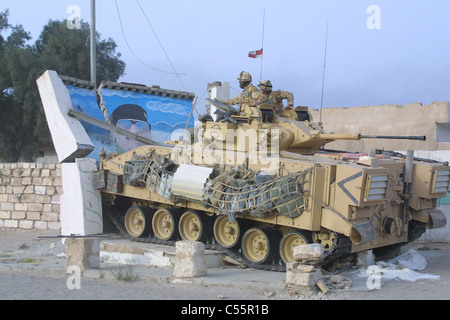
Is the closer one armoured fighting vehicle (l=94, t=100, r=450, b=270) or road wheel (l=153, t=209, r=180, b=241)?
armoured fighting vehicle (l=94, t=100, r=450, b=270)

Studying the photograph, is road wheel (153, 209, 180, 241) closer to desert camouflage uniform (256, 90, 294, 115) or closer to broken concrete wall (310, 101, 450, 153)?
desert camouflage uniform (256, 90, 294, 115)

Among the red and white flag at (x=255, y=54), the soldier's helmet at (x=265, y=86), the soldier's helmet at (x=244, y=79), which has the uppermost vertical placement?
the red and white flag at (x=255, y=54)

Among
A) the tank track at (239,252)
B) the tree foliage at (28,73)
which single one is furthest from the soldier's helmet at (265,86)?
the tree foliage at (28,73)

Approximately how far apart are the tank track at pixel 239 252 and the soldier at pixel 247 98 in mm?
2660

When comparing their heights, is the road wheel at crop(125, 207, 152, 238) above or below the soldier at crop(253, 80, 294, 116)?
below

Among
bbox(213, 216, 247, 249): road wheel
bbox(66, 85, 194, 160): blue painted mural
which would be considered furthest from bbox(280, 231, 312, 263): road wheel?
bbox(66, 85, 194, 160): blue painted mural

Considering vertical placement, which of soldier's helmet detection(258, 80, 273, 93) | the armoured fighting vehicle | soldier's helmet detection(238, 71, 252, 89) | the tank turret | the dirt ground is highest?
soldier's helmet detection(238, 71, 252, 89)

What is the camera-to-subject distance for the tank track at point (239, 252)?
28.9 feet

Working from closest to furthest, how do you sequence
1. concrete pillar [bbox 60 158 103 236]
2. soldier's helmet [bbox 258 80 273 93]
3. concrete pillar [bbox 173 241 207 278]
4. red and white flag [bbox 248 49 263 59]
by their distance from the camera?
concrete pillar [bbox 173 241 207 278], soldier's helmet [bbox 258 80 273 93], concrete pillar [bbox 60 158 103 236], red and white flag [bbox 248 49 263 59]

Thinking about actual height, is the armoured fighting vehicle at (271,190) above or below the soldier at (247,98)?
below

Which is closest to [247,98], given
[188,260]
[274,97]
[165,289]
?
[274,97]

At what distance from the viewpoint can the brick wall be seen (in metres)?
14.8

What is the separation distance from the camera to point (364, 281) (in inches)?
332

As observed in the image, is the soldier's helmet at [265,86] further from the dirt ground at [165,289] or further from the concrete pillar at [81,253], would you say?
the concrete pillar at [81,253]
